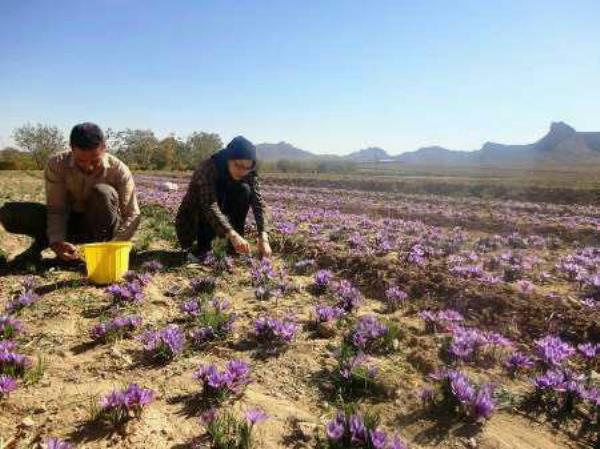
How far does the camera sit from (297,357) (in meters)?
4.33

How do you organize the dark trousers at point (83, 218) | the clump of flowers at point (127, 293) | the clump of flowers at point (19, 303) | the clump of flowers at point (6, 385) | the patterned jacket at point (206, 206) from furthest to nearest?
the patterned jacket at point (206, 206), the dark trousers at point (83, 218), the clump of flowers at point (127, 293), the clump of flowers at point (19, 303), the clump of flowers at point (6, 385)

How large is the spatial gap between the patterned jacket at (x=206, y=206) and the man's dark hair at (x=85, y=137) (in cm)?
169

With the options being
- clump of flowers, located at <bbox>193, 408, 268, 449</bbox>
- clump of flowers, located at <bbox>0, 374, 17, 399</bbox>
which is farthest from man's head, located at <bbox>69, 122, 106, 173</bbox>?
clump of flowers, located at <bbox>193, 408, 268, 449</bbox>

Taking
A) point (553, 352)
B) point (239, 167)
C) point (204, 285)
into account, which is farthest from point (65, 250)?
point (553, 352)

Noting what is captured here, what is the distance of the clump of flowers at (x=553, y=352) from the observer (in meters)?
4.31

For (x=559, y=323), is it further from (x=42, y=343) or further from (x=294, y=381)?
(x=42, y=343)

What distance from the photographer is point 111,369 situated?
4.00 m

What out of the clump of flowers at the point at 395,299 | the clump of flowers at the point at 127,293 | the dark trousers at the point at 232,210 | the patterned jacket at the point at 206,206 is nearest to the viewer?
the clump of flowers at the point at 127,293

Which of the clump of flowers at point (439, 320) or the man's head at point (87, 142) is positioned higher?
the man's head at point (87, 142)

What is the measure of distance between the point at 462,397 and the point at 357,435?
864 mm

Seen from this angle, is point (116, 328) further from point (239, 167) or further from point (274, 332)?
point (239, 167)

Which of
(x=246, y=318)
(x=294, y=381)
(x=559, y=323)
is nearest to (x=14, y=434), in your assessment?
(x=294, y=381)

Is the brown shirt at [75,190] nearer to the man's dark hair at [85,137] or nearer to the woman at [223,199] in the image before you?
the man's dark hair at [85,137]

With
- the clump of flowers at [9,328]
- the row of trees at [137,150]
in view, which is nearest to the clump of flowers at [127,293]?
the clump of flowers at [9,328]
